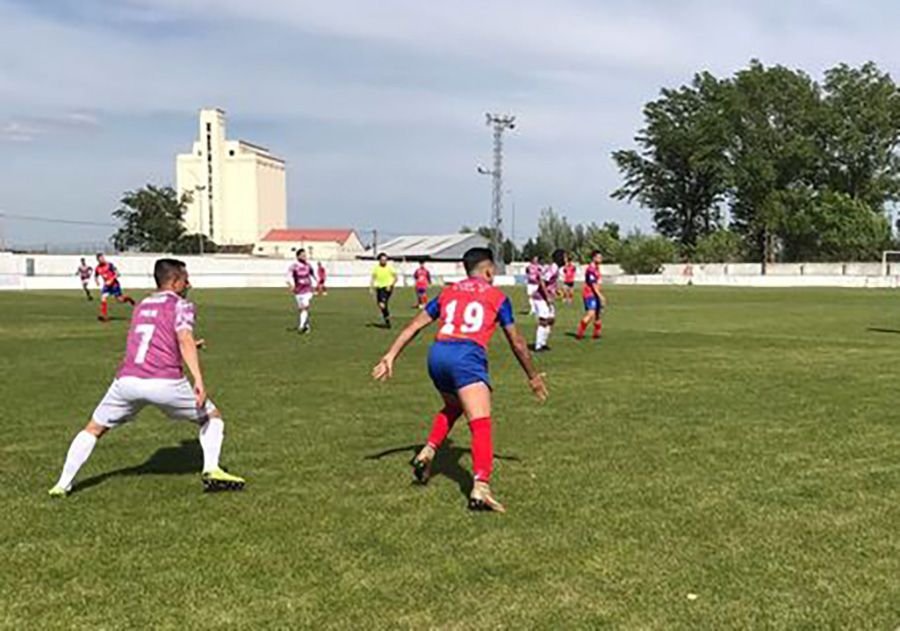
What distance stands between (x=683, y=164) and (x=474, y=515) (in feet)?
309

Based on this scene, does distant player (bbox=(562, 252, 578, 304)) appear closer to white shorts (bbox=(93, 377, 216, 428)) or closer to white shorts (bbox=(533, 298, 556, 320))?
white shorts (bbox=(533, 298, 556, 320))

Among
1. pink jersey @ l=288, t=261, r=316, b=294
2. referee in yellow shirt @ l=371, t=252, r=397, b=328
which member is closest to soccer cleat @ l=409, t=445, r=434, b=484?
pink jersey @ l=288, t=261, r=316, b=294

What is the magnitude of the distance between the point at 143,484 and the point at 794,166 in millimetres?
89980

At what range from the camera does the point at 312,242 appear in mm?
139375

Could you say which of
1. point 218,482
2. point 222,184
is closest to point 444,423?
point 218,482

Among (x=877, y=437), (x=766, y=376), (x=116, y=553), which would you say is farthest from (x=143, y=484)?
(x=766, y=376)

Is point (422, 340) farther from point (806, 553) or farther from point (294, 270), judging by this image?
point (806, 553)

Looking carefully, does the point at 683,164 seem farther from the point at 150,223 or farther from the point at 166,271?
the point at 166,271

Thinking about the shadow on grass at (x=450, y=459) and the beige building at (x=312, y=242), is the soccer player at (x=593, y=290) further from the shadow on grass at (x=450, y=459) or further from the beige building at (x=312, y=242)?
the beige building at (x=312, y=242)

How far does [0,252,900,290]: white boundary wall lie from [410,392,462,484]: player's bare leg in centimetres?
5111

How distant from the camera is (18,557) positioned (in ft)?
17.4

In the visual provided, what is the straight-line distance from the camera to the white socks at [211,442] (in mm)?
6758

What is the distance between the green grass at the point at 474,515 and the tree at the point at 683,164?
82.2 m

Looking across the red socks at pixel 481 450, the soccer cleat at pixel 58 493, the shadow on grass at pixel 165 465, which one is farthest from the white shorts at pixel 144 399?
the red socks at pixel 481 450
